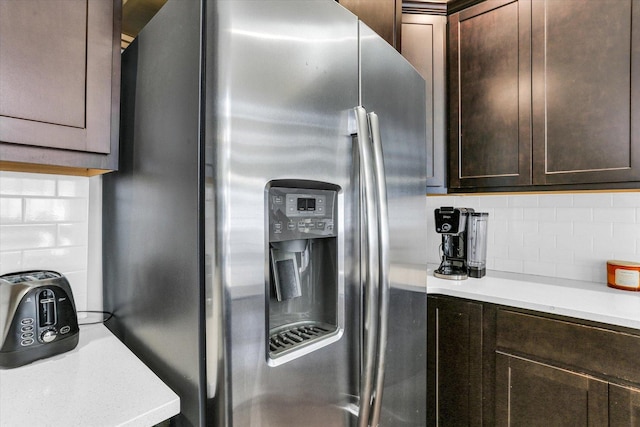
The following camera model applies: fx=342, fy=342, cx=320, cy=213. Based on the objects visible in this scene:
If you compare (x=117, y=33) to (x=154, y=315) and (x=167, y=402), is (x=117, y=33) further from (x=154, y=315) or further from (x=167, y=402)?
(x=167, y=402)

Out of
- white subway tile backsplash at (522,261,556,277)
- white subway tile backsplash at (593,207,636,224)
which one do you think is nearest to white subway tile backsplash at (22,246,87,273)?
white subway tile backsplash at (522,261,556,277)

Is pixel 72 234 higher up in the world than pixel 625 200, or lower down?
lower down

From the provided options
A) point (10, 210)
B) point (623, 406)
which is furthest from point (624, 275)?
point (10, 210)

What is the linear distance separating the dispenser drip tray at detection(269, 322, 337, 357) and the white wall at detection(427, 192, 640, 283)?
164 cm

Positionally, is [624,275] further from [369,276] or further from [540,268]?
[369,276]

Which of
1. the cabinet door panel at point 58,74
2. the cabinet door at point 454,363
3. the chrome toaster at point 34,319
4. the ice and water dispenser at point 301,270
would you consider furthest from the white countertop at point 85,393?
the cabinet door at point 454,363

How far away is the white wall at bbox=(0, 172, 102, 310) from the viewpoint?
1.04 meters

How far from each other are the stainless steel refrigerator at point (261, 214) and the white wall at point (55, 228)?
0.46 feet

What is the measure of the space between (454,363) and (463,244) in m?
0.61

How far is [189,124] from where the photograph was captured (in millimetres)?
692

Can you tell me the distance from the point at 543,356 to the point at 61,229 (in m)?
1.86

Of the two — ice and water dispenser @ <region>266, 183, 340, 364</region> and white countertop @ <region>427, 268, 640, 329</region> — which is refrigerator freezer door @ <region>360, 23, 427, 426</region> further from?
white countertop @ <region>427, 268, 640, 329</region>

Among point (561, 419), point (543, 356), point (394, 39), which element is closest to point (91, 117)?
point (394, 39)

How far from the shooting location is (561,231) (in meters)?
1.92
